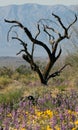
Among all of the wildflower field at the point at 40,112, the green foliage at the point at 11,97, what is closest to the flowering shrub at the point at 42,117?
the wildflower field at the point at 40,112

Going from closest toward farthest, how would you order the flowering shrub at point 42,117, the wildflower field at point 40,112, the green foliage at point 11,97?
the flowering shrub at point 42,117 < the wildflower field at point 40,112 < the green foliage at point 11,97

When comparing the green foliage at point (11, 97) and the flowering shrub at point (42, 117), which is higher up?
the flowering shrub at point (42, 117)

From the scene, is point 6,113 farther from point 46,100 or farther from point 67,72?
point 67,72

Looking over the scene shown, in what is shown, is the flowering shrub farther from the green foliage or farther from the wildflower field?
the green foliage

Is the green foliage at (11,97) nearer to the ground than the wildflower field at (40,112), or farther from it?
nearer to the ground

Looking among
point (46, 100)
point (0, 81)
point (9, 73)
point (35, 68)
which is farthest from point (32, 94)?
point (9, 73)

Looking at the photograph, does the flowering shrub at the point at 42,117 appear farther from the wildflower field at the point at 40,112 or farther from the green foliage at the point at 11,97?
the green foliage at the point at 11,97

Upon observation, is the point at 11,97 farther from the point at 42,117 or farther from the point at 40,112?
the point at 42,117

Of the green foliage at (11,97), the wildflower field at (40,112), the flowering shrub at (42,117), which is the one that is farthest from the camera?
the green foliage at (11,97)

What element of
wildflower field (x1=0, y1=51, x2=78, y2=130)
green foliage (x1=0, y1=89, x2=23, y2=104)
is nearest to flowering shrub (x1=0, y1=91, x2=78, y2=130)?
wildflower field (x1=0, y1=51, x2=78, y2=130)

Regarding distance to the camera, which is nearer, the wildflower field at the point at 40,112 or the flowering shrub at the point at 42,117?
the flowering shrub at the point at 42,117

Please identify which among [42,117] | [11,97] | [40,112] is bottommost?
[11,97]

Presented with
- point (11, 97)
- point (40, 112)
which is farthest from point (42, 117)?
point (11, 97)

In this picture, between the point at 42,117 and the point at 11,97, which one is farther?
the point at 11,97
